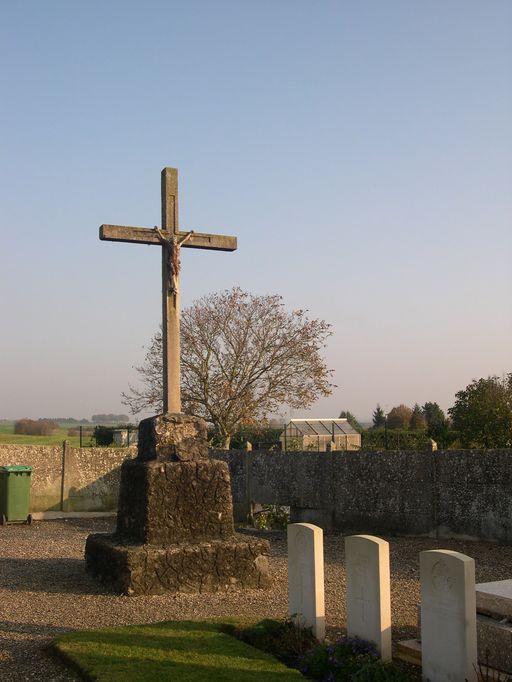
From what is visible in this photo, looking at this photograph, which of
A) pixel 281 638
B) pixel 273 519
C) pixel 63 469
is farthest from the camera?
pixel 63 469

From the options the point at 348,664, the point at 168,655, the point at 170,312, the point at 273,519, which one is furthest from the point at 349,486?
the point at 348,664

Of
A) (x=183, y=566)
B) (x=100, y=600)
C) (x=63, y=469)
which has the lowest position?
(x=100, y=600)

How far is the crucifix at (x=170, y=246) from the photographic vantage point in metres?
9.48

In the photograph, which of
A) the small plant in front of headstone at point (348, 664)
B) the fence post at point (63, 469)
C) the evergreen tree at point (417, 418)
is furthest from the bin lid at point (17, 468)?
the evergreen tree at point (417, 418)

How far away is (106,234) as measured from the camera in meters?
9.59

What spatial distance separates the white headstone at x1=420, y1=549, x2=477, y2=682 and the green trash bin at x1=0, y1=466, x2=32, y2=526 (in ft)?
40.3

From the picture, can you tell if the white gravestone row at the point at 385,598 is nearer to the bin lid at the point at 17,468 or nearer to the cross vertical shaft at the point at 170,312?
the cross vertical shaft at the point at 170,312

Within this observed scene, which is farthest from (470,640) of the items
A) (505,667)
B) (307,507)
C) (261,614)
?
(307,507)

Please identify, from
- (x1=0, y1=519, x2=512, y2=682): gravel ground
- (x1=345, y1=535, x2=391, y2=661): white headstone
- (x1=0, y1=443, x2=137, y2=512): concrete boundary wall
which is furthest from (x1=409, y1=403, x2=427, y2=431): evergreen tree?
(x1=345, y1=535, x2=391, y2=661): white headstone

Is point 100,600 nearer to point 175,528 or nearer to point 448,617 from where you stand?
point 175,528

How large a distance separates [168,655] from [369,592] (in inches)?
61.3

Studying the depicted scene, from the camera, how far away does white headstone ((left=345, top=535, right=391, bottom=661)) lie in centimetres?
536

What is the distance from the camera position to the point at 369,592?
5.45 metres

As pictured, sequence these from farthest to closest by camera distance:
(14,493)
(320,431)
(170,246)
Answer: (320,431)
(14,493)
(170,246)
